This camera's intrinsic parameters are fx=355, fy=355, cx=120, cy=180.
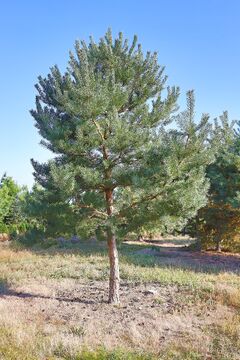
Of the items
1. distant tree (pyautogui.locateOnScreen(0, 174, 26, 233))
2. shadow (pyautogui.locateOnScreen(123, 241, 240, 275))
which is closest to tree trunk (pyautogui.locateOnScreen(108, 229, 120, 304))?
shadow (pyautogui.locateOnScreen(123, 241, 240, 275))

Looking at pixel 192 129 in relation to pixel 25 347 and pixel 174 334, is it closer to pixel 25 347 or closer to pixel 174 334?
pixel 174 334

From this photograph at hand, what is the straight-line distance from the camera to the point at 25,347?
7.27m

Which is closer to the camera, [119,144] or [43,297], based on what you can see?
[119,144]

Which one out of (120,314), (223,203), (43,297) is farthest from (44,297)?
(223,203)

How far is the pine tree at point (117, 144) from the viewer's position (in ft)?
32.9

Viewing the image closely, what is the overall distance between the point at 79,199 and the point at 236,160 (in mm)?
14331

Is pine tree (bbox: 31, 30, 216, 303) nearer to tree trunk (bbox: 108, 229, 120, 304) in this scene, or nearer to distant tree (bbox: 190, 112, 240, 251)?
tree trunk (bbox: 108, 229, 120, 304)

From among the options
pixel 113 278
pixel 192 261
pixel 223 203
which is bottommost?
pixel 192 261

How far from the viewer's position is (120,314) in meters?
10.4

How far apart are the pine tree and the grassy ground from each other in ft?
5.59

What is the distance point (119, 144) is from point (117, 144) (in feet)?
0.27

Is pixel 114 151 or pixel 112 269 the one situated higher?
pixel 114 151

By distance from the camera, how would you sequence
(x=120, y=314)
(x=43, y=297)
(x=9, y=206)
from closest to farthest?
1. (x=120, y=314)
2. (x=43, y=297)
3. (x=9, y=206)

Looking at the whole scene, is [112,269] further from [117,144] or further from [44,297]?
[117,144]
